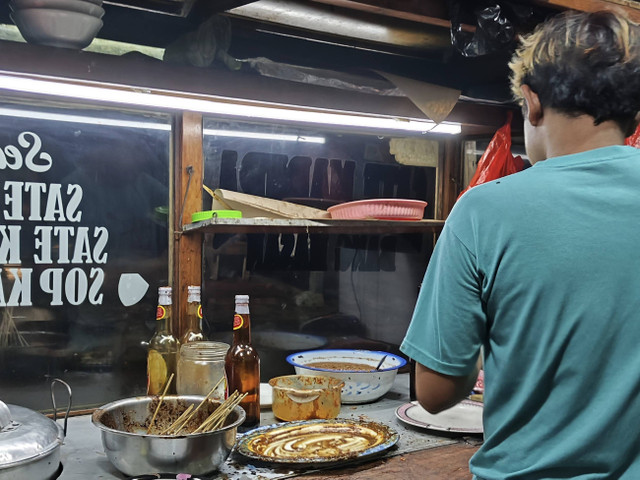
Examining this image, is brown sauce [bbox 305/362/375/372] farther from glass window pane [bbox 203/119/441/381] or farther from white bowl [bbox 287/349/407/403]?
Answer: glass window pane [bbox 203/119/441/381]

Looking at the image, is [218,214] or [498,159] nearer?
[218,214]

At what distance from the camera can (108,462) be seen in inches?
79.4

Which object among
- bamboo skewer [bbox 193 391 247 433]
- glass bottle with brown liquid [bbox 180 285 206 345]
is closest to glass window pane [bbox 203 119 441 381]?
glass bottle with brown liquid [bbox 180 285 206 345]

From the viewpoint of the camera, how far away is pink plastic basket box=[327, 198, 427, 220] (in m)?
2.61

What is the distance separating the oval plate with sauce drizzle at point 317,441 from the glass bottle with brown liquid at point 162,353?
0.43 meters

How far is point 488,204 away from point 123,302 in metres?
1.84

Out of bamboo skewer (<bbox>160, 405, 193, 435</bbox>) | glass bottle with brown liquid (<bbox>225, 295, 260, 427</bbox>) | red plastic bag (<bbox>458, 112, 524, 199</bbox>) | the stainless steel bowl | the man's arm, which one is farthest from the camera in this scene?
red plastic bag (<bbox>458, 112, 524, 199</bbox>)

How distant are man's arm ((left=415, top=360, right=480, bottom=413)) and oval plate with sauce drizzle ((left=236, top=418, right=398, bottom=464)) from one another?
814mm

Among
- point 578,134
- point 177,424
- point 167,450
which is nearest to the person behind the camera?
point 578,134

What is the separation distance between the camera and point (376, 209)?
2.61 meters

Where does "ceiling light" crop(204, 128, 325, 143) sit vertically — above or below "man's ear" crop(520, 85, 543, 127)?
above

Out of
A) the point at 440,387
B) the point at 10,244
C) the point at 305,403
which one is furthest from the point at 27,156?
the point at 440,387

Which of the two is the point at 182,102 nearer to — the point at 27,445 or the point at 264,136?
the point at 264,136

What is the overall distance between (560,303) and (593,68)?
0.41 metres
